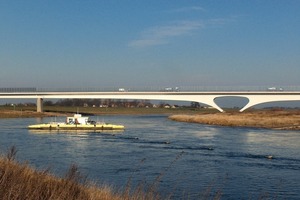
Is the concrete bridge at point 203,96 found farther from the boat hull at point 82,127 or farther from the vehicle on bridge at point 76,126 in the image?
the boat hull at point 82,127

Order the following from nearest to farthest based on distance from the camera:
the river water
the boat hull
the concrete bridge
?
the river water < the boat hull < the concrete bridge

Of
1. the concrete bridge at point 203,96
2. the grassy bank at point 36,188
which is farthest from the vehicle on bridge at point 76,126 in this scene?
the grassy bank at point 36,188

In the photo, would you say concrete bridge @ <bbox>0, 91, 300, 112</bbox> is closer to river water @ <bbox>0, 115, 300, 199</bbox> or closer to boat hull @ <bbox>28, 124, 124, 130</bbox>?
boat hull @ <bbox>28, 124, 124, 130</bbox>

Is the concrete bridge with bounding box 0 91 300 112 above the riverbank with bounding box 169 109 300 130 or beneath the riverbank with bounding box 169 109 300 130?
above

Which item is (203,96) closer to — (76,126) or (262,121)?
(262,121)

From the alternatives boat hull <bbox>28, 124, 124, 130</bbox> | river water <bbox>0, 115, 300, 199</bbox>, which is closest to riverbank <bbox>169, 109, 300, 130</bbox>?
boat hull <bbox>28, 124, 124, 130</bbox>

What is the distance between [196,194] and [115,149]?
19.9 meters

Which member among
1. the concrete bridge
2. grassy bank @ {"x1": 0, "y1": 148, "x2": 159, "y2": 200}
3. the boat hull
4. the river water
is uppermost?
the concrete bridge

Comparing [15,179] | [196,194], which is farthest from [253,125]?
[15,179]

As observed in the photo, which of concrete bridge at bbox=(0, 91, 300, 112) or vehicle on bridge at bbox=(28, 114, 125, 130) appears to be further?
concrete bridge at bbox=(0, 91, 300, 112)

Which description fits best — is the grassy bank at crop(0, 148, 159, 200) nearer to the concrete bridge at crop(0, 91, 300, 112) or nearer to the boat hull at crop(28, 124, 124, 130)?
the boat hull at crop(28, 124, 124, 130)

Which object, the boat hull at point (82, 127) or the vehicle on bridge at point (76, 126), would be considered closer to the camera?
the vehicle on bridge at point (76, 126)

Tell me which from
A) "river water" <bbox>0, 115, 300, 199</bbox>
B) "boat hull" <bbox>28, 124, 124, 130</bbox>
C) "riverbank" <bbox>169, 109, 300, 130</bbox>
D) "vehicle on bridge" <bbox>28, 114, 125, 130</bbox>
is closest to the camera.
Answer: "river water" <bbox>0, 115, 300, 199</bbox>

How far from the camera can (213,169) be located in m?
26.2
